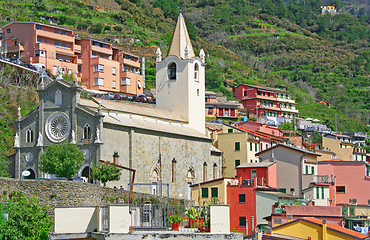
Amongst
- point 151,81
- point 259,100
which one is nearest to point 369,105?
point 259,100

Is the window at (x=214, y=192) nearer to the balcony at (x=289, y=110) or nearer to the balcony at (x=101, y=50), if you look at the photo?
the balcony at (x=101, y=50)

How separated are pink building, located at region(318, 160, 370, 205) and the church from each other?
12.4 m

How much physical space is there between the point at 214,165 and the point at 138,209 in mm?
51738

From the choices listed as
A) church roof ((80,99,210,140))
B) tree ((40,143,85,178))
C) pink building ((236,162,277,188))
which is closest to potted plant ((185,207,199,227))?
tree ((40,143,85,178))

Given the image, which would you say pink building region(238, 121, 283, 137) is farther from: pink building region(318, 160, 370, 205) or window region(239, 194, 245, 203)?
window region(239, 194, 245, 203)

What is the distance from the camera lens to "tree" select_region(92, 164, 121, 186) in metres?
54.0

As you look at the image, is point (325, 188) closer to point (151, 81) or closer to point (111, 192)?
point (111, 192)

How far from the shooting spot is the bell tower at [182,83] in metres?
75.2

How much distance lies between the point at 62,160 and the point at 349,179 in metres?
28.8

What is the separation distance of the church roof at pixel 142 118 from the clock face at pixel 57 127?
2.14 metres

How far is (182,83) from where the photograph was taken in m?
75.7

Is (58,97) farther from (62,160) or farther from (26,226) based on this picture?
(26,226)

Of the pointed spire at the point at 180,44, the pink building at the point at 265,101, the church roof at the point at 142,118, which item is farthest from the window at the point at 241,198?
the pink building at the point at 265,101

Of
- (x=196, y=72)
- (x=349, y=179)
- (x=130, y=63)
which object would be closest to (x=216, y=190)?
(x=349, y=179)
